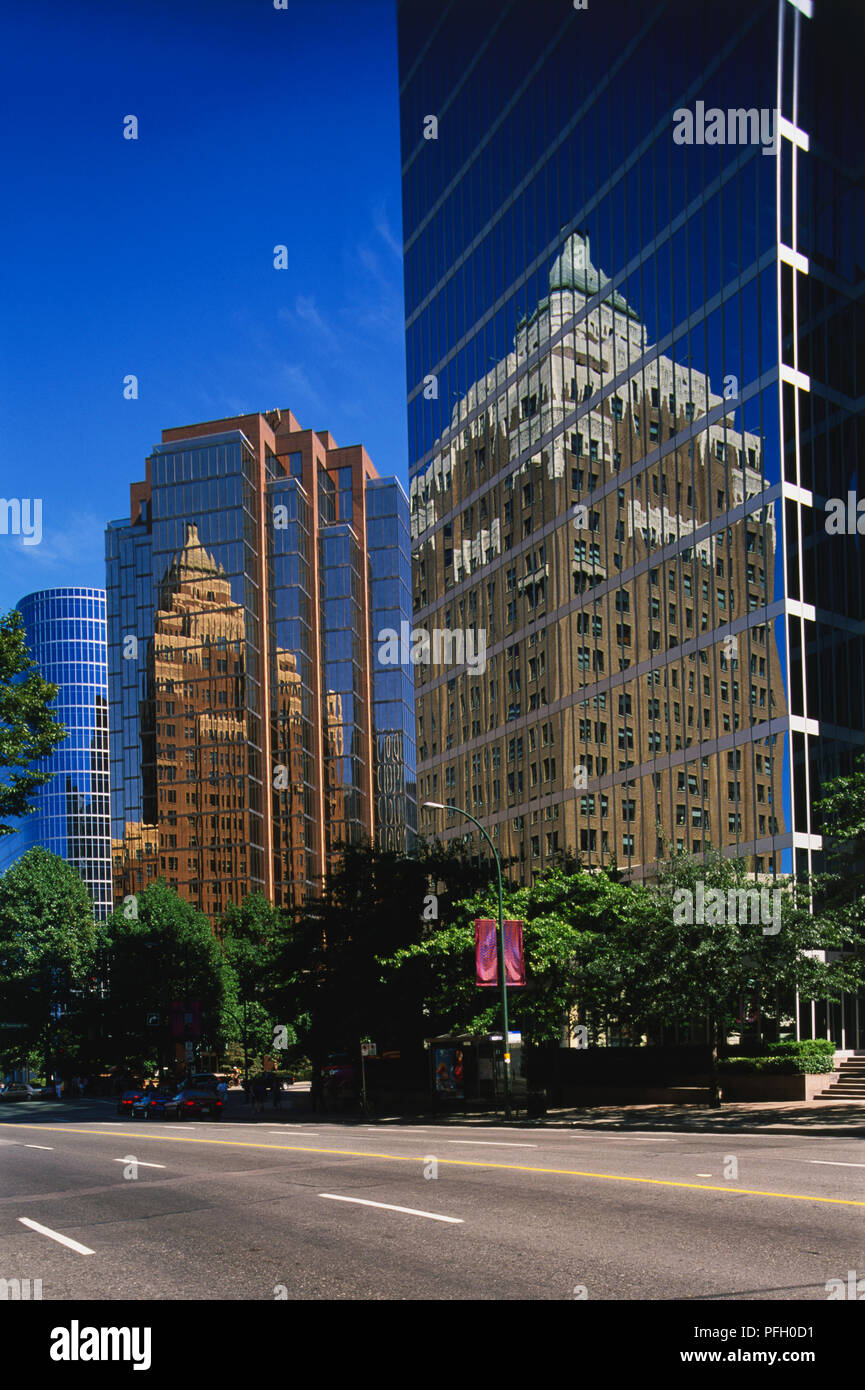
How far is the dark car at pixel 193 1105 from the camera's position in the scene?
5641cm

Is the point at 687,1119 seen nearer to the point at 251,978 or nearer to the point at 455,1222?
the point at 455,1222

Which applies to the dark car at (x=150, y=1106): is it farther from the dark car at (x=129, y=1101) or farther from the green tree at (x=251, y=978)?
the green tree at (x=251, y=978)

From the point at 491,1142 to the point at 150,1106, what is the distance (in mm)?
34937

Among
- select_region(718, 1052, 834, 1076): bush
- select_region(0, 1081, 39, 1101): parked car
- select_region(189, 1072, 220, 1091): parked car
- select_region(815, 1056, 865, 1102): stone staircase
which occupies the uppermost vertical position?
select_region(718, 1052, 834, 1076): bush

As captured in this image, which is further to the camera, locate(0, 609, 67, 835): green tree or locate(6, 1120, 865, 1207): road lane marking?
locate(0, 609, 67, 835): green tree

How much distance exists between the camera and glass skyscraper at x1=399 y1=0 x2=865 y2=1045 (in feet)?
162

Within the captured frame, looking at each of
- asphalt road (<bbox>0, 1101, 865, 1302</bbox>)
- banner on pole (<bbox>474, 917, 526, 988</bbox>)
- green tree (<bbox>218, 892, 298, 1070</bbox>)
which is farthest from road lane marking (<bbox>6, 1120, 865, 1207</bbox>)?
green tree (<bbox>218, 892, 298, 1070</bbox>)

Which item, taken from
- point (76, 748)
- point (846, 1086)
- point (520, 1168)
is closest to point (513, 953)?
point (846, 1086)

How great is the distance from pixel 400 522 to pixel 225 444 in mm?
31668

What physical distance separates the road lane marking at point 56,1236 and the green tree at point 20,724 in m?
14.4

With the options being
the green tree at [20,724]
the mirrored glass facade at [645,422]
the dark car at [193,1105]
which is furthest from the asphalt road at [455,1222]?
the dark car at [193,1105]

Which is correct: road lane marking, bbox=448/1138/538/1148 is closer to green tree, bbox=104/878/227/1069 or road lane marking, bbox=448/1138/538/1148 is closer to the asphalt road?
the asphalt road

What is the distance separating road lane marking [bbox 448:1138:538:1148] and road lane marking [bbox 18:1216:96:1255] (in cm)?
1138

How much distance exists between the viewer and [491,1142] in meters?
26.4
